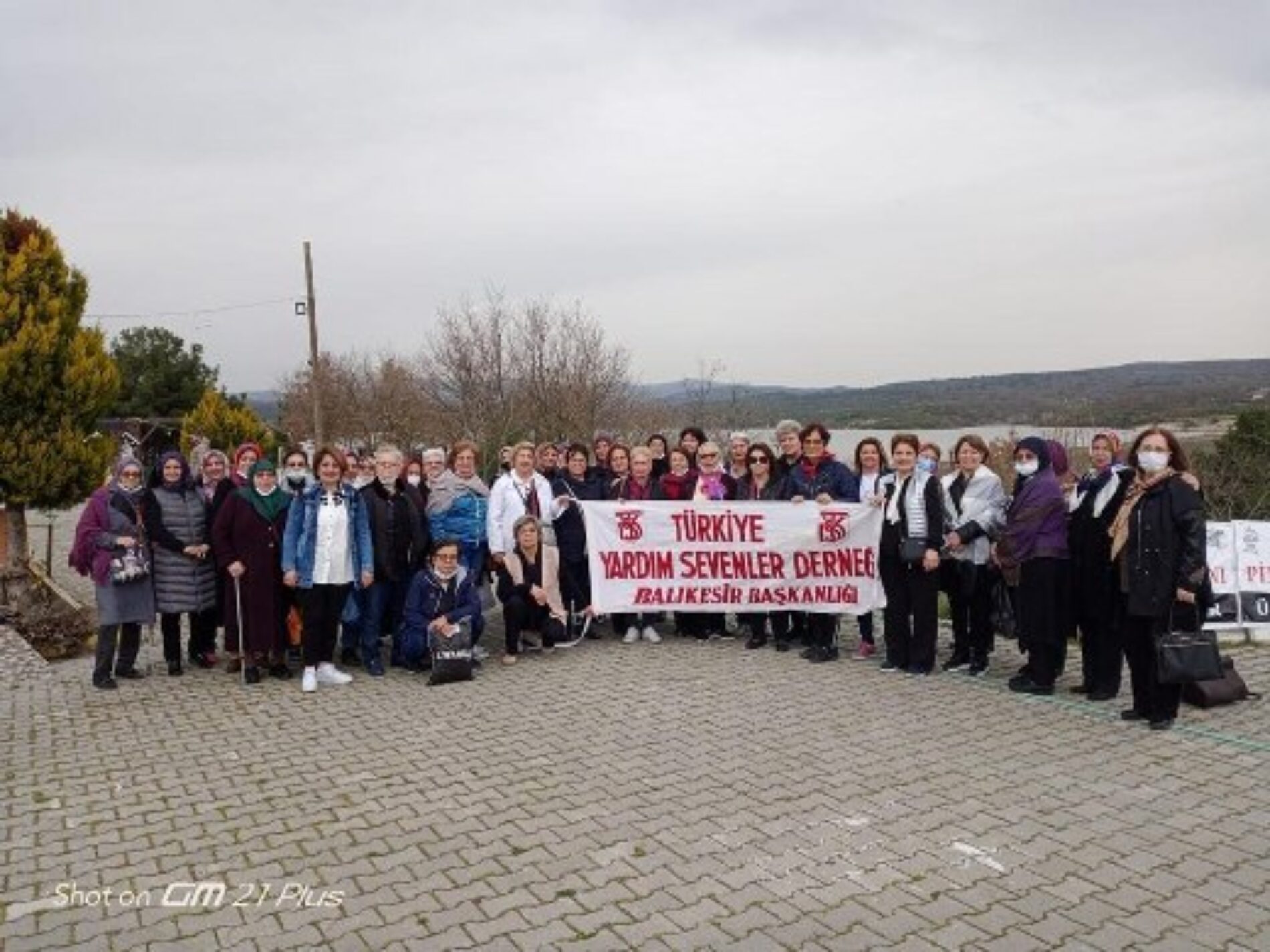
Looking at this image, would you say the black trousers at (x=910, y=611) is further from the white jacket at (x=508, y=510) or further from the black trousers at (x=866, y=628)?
the white jacket at (x=508, y=510)

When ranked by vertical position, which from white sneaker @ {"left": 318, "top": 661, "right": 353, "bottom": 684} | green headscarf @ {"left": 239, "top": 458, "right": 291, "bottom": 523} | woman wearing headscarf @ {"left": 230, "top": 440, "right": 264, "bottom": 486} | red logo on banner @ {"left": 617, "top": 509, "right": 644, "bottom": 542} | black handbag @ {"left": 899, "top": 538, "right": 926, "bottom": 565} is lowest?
white sneaker @ {"left": 318, "top": 661, "right": 353, "bottom": 684}

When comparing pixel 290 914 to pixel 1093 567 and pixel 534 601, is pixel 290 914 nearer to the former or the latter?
pixel 534 601

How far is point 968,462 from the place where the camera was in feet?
24.6

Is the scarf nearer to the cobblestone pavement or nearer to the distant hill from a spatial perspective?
the cobblestone pavement

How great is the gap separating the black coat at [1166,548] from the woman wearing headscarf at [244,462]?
6.72m

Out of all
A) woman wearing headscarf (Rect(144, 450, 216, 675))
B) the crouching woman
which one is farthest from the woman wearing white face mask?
woman wearing headscarf (Rect(144, 450, 216, 675))

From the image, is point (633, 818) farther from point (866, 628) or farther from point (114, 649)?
point (114, 649)

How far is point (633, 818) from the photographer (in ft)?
15.7

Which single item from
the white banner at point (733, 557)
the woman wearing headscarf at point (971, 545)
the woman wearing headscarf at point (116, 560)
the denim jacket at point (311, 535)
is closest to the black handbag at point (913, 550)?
the woman wearing headscarf at point (971, 545)

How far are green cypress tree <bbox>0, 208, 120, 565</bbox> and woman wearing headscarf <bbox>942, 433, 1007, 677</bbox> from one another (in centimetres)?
920

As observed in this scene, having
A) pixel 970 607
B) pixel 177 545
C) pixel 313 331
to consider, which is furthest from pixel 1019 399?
pixel 177 545

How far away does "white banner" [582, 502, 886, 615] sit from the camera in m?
8.27

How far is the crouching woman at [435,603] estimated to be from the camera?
777cm

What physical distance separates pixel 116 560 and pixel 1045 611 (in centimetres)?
703
